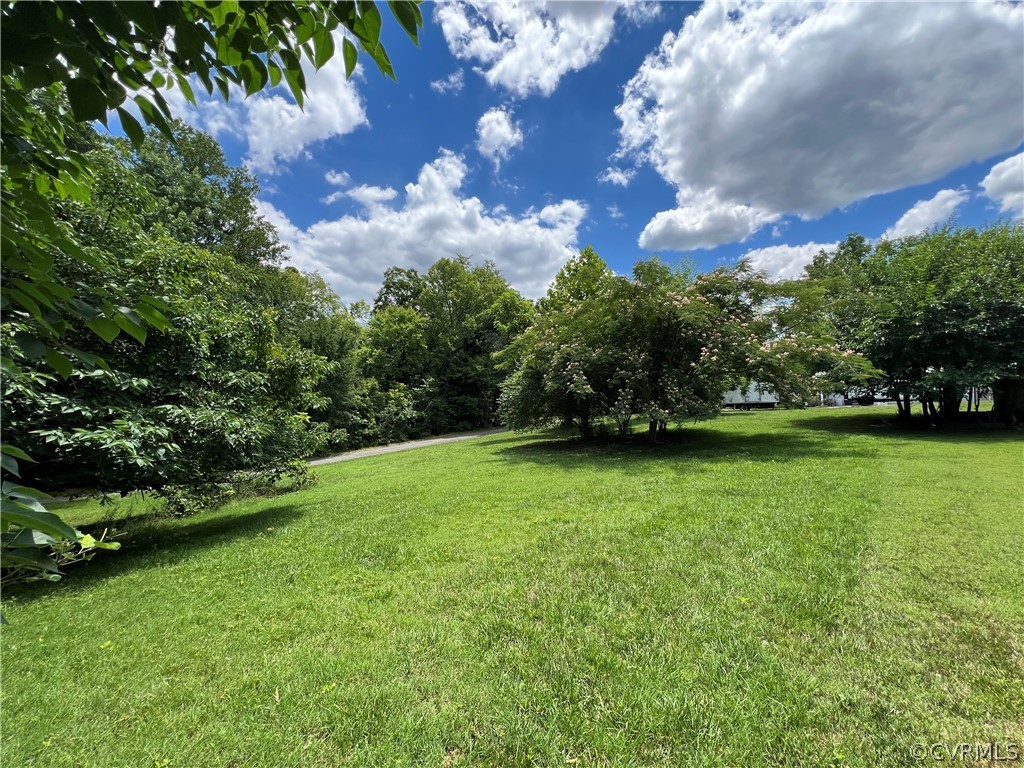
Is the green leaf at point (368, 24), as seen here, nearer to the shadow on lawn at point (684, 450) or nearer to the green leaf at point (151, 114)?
the green leaf at point (151, 114)

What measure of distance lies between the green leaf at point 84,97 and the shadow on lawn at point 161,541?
581 centimetres

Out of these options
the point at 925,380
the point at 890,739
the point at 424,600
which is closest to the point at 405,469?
the point at 424,600

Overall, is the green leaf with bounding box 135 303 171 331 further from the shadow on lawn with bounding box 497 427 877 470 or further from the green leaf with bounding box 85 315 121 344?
the shadow on lawn with bounding box 497 427 877 470

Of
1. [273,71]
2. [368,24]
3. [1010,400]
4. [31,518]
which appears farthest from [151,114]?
[1010,400]

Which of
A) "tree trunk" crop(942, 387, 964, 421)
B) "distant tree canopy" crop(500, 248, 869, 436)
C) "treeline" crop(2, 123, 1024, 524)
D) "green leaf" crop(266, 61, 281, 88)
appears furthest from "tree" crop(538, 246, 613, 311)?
"green leaf" crop(266, 61, 281, 88)

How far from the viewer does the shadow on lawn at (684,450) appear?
9695mm

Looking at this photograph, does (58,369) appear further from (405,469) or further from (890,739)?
(405,469)

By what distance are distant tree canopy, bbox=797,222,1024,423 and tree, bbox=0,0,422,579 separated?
13372 millimetres

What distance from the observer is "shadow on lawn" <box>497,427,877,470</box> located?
31.8ft

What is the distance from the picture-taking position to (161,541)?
20.9ft

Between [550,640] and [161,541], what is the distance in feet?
21.5

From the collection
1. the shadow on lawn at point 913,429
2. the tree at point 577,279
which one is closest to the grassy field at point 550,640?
the shadow on lawn at point 913,429

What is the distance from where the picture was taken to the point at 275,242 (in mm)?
24234

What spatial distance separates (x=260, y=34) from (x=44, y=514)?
124cm
